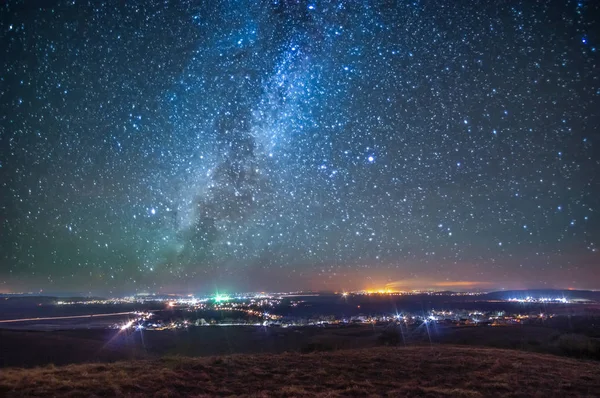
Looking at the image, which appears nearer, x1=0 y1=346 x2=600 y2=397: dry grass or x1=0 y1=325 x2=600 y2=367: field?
x1=0 y1=346 x2=600 y2=397: dry grass

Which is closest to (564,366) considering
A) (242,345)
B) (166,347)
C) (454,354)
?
(454,354)

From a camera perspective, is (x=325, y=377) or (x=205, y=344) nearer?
(x=325, y=377)

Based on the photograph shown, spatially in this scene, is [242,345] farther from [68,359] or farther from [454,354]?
[454,354]

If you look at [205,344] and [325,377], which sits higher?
[325,377]

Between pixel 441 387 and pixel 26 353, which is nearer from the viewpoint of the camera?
pixel 441 387

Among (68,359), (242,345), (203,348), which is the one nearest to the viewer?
(68,359)

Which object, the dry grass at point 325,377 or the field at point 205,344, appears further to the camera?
the field at point 205,344

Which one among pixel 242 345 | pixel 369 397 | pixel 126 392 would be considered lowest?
pixel 242 345

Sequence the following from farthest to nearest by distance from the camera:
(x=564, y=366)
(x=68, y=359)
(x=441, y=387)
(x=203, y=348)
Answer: (x=203, y=348), (x=68, y=359), (x=564, y=366), (x=441, y=387)
